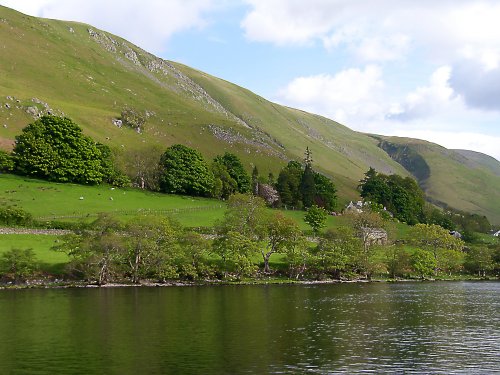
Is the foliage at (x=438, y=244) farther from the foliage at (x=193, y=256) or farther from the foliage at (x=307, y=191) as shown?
the foliage at (x=193, y=256)

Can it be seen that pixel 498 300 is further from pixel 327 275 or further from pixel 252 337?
pixel 252 337

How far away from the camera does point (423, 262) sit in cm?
13112

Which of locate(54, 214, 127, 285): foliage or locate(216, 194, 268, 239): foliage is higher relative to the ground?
locate(216, 194, 268, 239): foliage

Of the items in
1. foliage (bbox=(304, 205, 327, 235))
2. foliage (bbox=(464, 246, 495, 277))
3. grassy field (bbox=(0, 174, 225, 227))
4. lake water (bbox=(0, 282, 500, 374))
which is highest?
grassy field (bbox=(0, 174, 225, 227))

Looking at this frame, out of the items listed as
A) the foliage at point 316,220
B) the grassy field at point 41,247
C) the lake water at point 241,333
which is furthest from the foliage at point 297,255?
the grassy field at point 41,247

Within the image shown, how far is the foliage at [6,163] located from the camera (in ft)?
492

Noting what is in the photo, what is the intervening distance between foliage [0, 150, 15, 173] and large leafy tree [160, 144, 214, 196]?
4439 cm

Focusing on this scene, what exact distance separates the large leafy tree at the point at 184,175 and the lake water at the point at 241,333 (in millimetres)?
90155

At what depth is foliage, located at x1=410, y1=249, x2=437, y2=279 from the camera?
425 feet

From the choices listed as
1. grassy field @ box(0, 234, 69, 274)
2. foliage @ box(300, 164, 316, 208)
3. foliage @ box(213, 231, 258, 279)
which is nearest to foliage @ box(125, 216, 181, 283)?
foliage @ box(213, 231, 258, 279)

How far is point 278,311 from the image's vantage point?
2498 inches

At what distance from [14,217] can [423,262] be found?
95505 millimetres

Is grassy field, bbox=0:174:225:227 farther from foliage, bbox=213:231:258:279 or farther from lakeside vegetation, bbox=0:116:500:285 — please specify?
foliage, bbox=213:231:258:279

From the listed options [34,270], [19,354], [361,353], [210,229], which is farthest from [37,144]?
[361,353]
